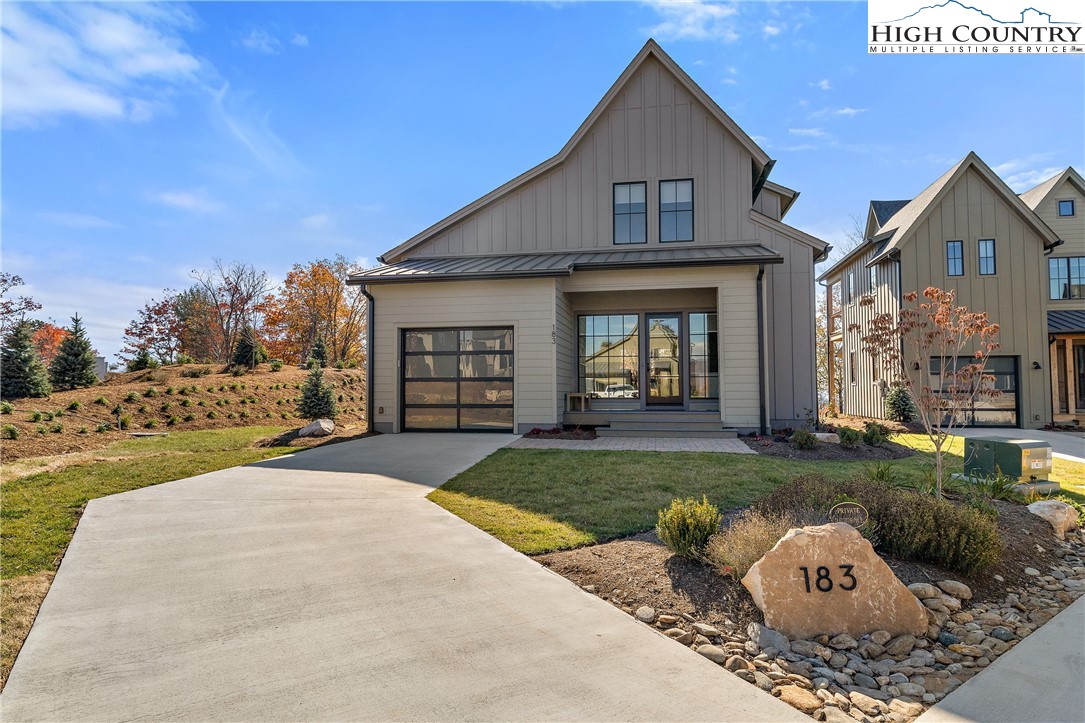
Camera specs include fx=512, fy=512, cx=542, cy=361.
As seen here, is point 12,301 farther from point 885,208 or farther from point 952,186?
point 885,208

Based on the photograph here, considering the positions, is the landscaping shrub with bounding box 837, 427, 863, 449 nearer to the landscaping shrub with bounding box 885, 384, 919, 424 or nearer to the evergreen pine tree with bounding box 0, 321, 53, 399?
the landscaping shrub with bounding box 885, 384, 919, 424

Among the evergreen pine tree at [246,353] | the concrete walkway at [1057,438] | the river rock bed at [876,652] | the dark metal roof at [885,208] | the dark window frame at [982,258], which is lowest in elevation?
the concrete walkway at [1057,438]

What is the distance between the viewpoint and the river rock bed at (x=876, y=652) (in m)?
2.45

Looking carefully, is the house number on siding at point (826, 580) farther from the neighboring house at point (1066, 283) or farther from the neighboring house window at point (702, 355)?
the neighboring house at point (1066, 283)

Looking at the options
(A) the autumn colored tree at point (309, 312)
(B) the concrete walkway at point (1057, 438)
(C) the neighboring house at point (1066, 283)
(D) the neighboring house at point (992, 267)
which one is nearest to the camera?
(B) the concrete walkway at point (1057, 438)

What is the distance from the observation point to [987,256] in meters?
16.5

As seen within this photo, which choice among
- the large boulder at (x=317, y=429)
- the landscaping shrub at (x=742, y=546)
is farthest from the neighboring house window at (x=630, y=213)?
the landscaping shrub at (x=742, y=546)

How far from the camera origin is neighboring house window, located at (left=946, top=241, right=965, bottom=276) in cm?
1653

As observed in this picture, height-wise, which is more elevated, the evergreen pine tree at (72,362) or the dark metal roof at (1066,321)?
the dark metal roof at (1066,321)

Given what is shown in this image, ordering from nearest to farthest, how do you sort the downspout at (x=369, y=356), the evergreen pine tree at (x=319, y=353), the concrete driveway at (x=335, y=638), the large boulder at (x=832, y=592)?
the concrete driveway at (x=335, y=638) → the large boulder at (x=832, y=592) → the downspout at (x=369, y=356) → the evergreen pine tree at (x=319, y=353)

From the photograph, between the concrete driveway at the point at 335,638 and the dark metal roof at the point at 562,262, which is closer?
the concrete driveway at the point at 335,638

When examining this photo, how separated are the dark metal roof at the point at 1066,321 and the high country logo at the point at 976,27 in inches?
499

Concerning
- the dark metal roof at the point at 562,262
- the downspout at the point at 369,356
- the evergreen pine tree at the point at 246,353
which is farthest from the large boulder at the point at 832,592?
the evergreen pine tree at the point at 246,353

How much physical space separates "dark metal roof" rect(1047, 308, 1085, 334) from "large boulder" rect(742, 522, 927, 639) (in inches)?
768
